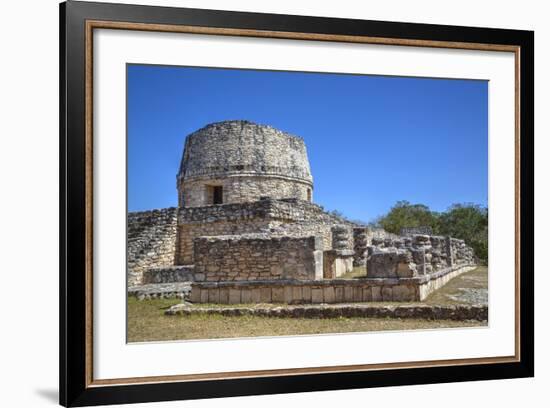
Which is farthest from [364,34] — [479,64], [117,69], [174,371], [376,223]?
[376,223]

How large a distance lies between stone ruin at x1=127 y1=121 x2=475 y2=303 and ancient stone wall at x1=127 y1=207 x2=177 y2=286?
3 cm

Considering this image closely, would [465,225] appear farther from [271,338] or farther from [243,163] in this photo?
[243,163]

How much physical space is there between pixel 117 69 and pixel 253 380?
10.0 feet

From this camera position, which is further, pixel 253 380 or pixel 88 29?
pixel 253 380

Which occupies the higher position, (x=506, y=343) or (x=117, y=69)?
(x=117, y=69)

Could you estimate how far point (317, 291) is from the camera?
8.45 metres

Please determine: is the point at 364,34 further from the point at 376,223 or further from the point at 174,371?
the point at 376,223

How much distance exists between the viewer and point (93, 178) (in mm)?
4930

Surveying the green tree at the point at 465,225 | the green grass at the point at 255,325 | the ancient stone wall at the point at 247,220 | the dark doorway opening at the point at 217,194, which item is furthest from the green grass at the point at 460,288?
the dark doorway opening at the point at 217,194

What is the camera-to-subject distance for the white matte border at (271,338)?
16.3ft

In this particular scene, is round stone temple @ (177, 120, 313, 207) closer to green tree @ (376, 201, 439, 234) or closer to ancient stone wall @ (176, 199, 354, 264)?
ancient stone wall @ (176, 199, 354, 264)

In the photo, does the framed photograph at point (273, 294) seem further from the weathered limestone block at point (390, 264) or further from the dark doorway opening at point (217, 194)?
the dark doorway opening at point (217, 194)

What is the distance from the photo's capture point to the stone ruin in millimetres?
8812

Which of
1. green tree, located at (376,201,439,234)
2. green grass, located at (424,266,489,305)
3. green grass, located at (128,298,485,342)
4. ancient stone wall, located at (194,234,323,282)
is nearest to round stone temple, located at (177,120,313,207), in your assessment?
green tree, located at (376,201,439,234)
